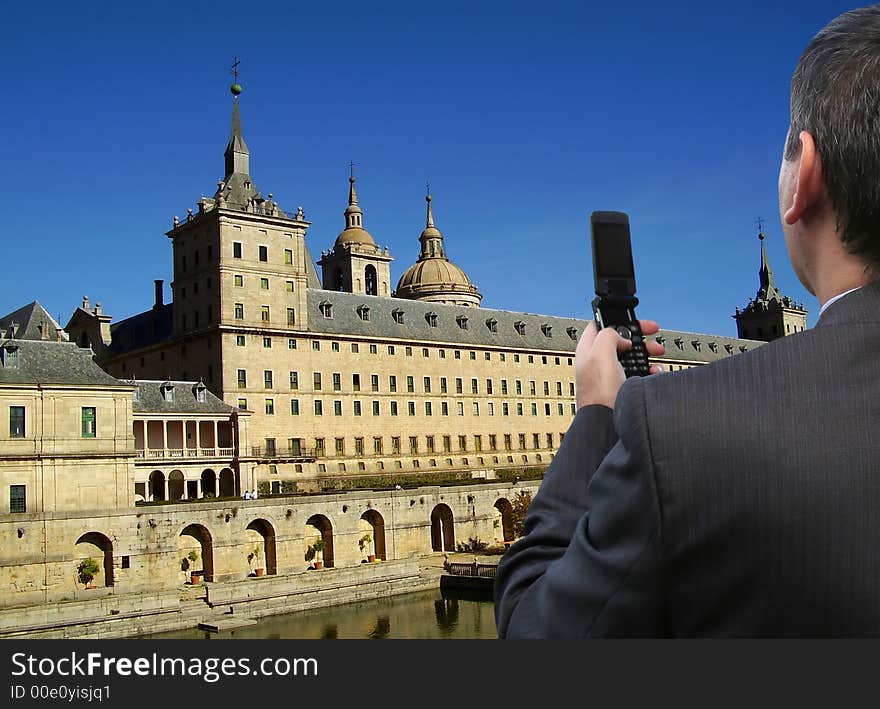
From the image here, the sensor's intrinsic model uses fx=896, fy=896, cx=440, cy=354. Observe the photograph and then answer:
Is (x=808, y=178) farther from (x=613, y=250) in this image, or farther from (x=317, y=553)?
(x=317, y=553)

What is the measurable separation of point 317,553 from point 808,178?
4523 centimetres

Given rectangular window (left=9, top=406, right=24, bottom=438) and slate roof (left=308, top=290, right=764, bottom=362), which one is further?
slate roof (left=308, top=290, right=764, bottom=362)

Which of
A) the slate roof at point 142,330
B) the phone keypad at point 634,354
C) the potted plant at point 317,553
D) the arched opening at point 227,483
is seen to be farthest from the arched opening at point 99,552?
the phone keypad at point 634,354

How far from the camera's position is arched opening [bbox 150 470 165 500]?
170 feet

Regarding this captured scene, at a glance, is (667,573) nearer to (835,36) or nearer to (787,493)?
(787,493)

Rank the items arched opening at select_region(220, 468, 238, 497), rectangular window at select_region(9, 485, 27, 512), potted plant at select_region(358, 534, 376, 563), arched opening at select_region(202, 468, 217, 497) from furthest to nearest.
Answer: arched opening at select_region(220, 468, 238, 497)
arched opening at select_region(202, 468, 217, 497)
potted plant at select_region(358, 534, 376, 563)
rectangular window at select_region(9, 485, 27, 512)

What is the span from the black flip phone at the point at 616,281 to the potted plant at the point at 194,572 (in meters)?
40.7

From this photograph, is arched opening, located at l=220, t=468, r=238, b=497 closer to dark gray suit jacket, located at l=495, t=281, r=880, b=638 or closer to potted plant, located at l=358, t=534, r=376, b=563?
potted plant, located at l=358, t=534, r=376, b=563

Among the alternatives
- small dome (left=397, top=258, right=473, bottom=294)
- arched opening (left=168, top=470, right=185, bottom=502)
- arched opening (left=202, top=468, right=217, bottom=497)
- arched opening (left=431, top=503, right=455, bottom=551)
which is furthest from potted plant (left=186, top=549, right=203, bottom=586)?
small dome (left=397, top=258, right=473, bottom=294)

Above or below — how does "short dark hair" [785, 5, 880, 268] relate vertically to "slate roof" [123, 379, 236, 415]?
below

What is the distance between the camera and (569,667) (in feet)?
6.34

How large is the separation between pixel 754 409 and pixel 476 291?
102000mm

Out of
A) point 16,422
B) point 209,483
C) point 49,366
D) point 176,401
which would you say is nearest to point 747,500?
point 16,422

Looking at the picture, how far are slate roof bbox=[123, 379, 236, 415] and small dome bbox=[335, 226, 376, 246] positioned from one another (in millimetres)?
43885
